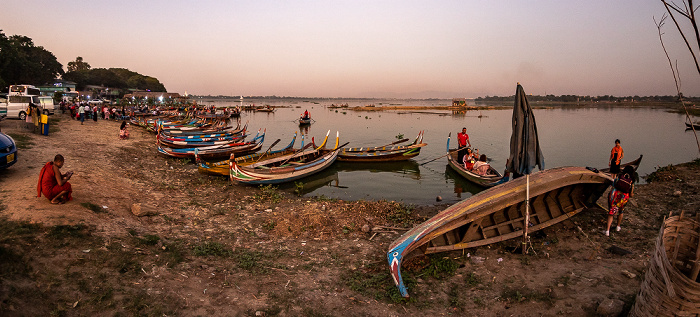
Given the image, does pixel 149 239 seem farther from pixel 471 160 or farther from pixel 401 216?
pixel 471 160

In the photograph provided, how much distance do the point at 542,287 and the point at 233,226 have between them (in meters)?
7.53

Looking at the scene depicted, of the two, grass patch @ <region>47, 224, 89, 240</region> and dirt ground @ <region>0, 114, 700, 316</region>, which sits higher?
grass patch @ <region>47, 224, 89, 240</region>

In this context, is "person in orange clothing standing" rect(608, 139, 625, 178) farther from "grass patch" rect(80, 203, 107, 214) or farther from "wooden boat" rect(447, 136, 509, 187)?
"grass patch" rect(80, 203, 107, 214)

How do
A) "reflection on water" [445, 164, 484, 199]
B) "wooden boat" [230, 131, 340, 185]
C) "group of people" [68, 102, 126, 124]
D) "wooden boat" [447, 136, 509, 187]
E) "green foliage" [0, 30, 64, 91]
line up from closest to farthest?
"wooden boat" [230, 131, 340, 185]
"wooden boat" [447, 136, 509, 187]
"reflection on water" [445, 164, 484, 199]
"group of people" [68, 102, 126, 124]
"green foliage" [0, 30, 64, 91]

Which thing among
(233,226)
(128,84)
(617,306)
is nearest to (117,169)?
(233,226)

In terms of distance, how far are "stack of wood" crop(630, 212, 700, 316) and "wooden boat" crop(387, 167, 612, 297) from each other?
2954 millimetres

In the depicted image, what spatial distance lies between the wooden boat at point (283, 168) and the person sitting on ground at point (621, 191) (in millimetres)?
11475

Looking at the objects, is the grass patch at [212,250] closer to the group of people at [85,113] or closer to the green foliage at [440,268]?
the green foliage at [440,268]

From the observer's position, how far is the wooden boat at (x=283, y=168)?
12992 millimetres

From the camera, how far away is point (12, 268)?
487 cm

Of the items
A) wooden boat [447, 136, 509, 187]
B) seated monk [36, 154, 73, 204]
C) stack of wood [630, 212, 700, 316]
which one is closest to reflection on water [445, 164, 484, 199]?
wooden boat [447, 136, 509, 187]

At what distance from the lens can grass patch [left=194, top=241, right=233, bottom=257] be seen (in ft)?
22.7

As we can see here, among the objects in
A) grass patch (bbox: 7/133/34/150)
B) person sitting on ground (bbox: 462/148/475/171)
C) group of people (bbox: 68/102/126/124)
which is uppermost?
group of people (bbox: 68/102/126/124)

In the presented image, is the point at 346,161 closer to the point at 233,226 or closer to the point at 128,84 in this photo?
the point at 233,226
